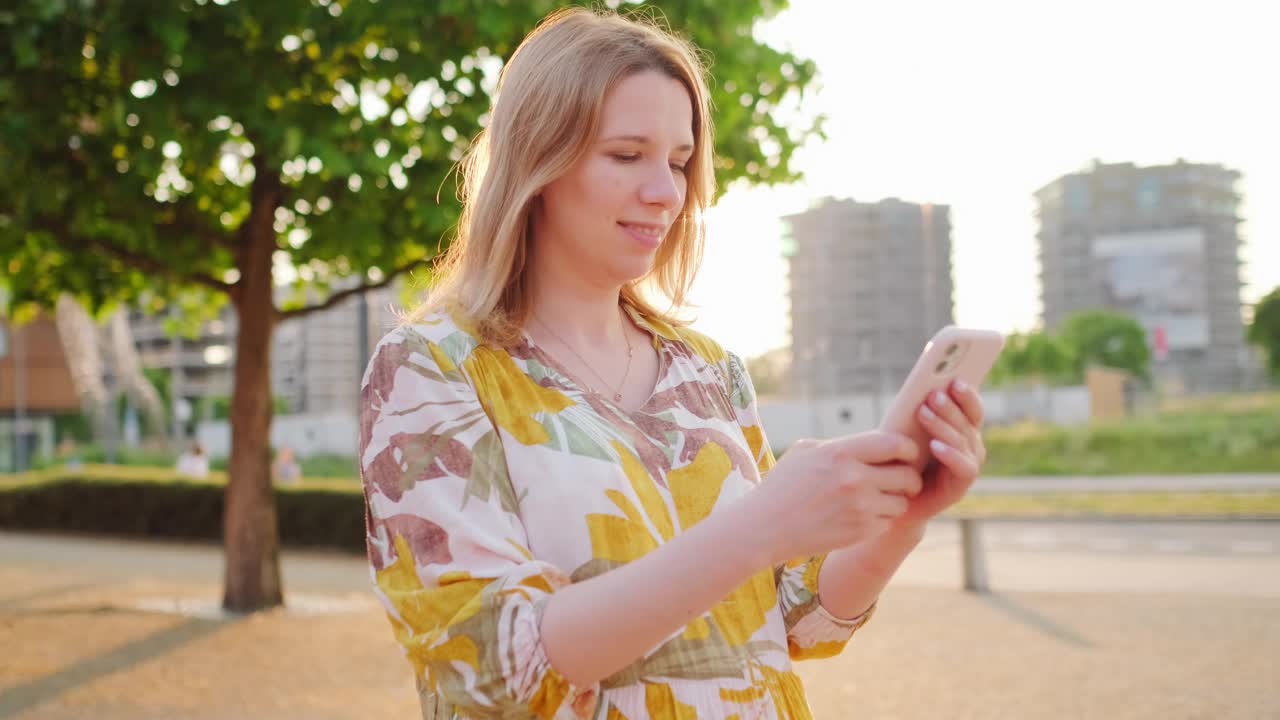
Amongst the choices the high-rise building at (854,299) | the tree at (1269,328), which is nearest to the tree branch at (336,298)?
the high-rise building at (854,299)

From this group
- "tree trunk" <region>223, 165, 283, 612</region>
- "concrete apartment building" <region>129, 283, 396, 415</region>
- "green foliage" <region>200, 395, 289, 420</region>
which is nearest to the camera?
"tree trunk" <region>223, 165, 283, 612</region>

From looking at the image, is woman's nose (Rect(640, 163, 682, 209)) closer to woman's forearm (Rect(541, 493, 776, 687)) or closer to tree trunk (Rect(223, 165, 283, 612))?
woman's forearm (Rect(541, 493, 776, 687))

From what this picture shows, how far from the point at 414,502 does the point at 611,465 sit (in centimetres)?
29

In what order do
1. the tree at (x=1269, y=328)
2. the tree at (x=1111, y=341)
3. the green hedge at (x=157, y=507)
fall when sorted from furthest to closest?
the tree at (x=1111, y=341), the tree at (x=1269, y=328), the green hedge at (x=157, y=507)

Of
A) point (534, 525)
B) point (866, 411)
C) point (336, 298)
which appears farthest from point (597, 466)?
point (866, 411)

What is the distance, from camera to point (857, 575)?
1785 millimetres

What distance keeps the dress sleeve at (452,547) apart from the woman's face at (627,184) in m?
0.32

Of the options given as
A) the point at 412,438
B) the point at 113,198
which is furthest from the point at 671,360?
the point at 113,198

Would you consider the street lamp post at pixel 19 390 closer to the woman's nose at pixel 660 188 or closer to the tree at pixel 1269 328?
the woman's nose at pixel 660 188

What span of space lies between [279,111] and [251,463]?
Result: 3.71m

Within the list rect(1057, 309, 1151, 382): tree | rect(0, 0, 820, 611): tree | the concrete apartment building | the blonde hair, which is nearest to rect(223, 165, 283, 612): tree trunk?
rect(0, 0, 820, 611): tree

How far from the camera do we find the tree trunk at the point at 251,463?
9664 mm

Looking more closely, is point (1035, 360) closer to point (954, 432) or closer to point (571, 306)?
point (571, 306)

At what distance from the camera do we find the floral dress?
1402mm
